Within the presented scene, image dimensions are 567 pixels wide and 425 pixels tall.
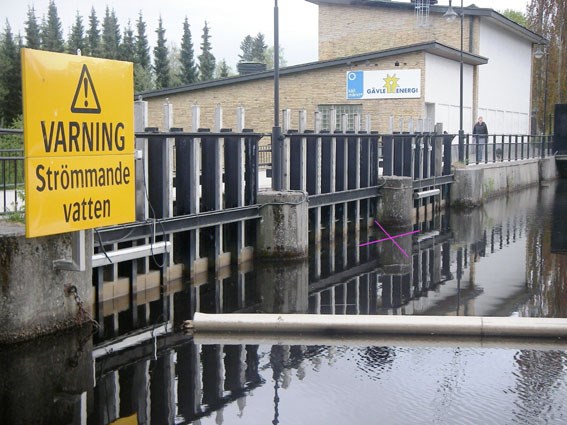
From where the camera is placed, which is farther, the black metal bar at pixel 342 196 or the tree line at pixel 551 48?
the tree line at pixel 551 48

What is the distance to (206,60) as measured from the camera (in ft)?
325

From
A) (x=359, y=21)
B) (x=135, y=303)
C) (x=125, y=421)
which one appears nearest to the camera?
(x=125, y=421)

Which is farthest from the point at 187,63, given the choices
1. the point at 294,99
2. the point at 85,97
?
the point at 85,97

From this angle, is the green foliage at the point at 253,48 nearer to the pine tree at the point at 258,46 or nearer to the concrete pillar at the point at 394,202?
the pine tree at the point at 258,46

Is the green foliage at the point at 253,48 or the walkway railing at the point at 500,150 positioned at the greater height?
the green foliage at the point at 253,48

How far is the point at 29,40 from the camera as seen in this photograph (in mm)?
83062

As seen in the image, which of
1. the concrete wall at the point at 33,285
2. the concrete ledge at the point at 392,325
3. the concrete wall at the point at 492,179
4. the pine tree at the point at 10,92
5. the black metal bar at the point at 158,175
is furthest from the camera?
the pine tree at the point at 10,92

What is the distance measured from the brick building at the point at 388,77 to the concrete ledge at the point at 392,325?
72.5ft

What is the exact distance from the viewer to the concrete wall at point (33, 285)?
873 cm

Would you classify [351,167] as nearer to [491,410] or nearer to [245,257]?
[245,257]

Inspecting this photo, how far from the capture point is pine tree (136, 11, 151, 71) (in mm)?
88000

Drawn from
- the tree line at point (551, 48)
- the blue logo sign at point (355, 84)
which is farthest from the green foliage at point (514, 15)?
the blue logo sign at point (355, 84)

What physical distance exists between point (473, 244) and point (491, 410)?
457 inches

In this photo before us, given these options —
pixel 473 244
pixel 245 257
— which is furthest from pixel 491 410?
pixel 473 244
